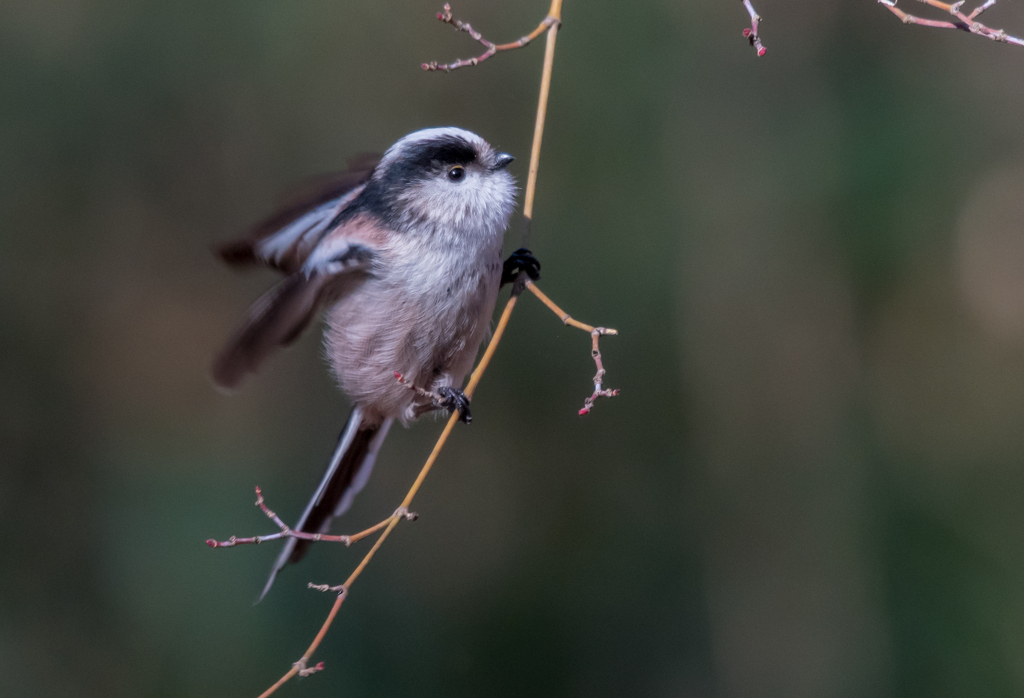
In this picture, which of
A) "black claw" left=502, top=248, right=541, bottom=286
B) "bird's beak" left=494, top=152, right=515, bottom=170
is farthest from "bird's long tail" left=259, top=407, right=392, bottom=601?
"bird's beak" left=494, top=152, right=515, bottom=170

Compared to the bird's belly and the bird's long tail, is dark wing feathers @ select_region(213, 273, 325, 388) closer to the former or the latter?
the bird's belly

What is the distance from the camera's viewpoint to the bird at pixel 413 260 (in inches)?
88.4

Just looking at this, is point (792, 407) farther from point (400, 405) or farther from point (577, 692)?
point (400, 405)

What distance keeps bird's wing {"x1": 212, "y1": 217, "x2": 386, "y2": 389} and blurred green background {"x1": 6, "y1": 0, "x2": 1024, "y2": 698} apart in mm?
1540

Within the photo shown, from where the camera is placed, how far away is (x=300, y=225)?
8.42ft

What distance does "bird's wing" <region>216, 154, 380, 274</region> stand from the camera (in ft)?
7.41

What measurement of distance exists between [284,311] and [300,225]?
2.12 feet

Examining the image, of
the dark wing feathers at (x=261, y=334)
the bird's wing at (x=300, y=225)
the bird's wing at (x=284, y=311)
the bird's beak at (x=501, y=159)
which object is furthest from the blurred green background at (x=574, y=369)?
the dark wing feathers at (x=261, y=334)

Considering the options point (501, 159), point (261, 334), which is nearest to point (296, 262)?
point (261, 334)

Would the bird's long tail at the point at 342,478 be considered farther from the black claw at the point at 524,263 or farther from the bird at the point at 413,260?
the black claw at the point at 524,263

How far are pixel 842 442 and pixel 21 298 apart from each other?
380 centimetres

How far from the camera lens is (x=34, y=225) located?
3.96 m

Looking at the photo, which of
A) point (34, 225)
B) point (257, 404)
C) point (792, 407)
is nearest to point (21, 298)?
point (34, 225)

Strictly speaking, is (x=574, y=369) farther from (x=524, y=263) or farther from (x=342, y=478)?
(x=524, y=263)
